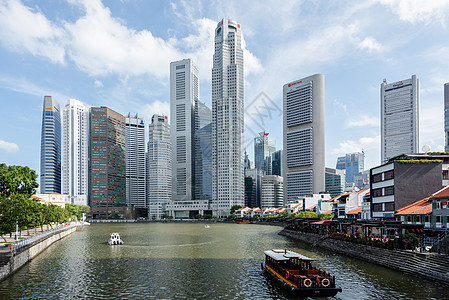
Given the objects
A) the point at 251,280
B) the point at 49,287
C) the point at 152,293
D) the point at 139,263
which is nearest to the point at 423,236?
the point at 251,280

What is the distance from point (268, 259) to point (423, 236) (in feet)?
86.6

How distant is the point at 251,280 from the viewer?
46438mm

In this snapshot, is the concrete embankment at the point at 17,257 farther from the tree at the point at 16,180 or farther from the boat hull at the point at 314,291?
the boat hull at the point at 314,291

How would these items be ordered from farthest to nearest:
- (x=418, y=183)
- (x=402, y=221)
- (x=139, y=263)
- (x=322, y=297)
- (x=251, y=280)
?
(x=418, y=183)
(x=402, y=221)
(x=139, y=263)
(x=251, y=280)
(x=322, y=297)

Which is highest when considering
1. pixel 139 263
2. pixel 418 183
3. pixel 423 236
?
pixel 418 183

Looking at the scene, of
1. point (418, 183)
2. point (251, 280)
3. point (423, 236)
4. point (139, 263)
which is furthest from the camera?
point (418, 183)

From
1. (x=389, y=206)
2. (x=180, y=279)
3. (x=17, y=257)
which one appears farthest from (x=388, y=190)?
(x=17, y=257)

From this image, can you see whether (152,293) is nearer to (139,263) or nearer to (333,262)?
(139,263)

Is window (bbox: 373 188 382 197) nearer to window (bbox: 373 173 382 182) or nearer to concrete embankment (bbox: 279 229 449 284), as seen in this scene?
window (bbox: 373 173 382 182)

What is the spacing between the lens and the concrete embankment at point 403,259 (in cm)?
4309

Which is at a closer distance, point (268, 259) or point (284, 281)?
point (284, 281)

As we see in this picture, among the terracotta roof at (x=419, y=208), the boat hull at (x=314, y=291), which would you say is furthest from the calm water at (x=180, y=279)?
the terracotta roof at (x=419, y=208)

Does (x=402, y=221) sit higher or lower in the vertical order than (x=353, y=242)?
higher

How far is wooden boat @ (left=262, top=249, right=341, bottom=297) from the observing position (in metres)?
37.8
